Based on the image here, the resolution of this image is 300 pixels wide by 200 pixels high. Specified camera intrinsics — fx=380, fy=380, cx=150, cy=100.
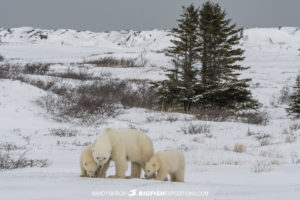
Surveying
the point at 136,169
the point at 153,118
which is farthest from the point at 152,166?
the point at 153,118

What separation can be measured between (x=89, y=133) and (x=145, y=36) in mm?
106374

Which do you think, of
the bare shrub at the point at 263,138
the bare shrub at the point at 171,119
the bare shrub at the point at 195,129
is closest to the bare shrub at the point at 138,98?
the bare shrub at the point at 171,119

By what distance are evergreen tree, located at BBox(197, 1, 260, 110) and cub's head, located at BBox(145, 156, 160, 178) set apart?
13.8 metres

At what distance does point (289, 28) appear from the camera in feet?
364

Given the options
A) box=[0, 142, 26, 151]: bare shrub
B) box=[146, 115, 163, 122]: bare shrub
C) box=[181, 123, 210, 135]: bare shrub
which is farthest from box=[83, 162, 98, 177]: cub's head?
box=[146, 115, 163, 122]: bare shrub

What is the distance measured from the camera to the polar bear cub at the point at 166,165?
433 centimetres

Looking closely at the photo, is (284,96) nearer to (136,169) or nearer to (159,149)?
(159,149)

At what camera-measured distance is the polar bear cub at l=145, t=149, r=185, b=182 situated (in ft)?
14.2

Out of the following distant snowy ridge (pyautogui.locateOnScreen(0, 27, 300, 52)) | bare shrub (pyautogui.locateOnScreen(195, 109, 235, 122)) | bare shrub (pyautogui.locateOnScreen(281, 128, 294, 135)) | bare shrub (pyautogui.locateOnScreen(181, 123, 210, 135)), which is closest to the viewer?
bare shrub (pyautogui.locateOnScreen(181, 123, 210, 135))

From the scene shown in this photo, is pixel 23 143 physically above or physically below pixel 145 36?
below

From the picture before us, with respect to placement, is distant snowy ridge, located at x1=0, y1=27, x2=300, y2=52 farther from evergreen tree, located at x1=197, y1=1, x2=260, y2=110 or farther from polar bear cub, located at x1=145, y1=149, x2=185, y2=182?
polar bear cub, located at x1=145, y1=149, x2=185, y2=182

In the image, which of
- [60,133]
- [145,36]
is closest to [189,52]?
[60,133]

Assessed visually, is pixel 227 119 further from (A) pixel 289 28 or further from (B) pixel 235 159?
(A) pixel 289 28

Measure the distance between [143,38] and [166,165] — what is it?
11300 cm
